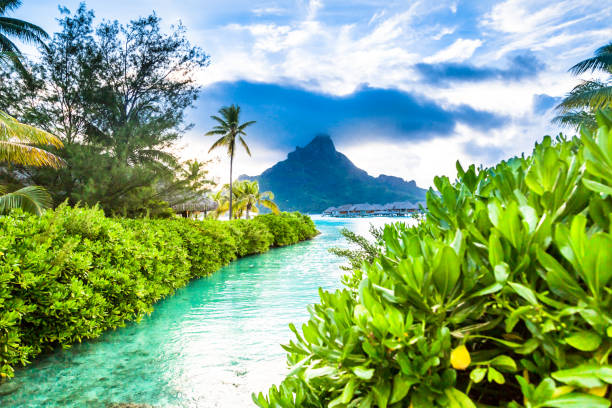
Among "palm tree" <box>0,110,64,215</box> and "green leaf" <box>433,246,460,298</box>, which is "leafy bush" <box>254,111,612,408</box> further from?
"palm tree" <box>0,110,64,215</box>

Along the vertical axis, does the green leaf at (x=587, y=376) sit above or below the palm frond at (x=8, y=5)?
below

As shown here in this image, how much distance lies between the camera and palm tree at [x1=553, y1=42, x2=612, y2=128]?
16688 mm

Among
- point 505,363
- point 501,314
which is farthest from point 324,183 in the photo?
point 505,363

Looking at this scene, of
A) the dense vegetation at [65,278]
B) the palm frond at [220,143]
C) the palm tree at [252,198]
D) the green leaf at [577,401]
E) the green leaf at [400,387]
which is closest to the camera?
the green leaf at [577,401]

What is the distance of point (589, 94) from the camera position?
1716cm

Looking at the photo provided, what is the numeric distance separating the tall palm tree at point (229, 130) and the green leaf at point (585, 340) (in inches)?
1247

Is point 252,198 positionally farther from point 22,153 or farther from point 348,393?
Answer: point 348,393

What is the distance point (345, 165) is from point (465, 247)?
174 m

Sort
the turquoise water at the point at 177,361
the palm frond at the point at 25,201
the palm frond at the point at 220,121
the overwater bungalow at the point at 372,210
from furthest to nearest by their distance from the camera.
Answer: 1. the overwater bungalow at the point at 372,210
2. the palm frond at the point at 220,121
3. the palm frond at the point at 25,201
4. the turquoise water at the point at 177,361

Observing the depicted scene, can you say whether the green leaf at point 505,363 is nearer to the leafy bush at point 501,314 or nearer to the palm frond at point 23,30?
the leafy bush at point 501,314

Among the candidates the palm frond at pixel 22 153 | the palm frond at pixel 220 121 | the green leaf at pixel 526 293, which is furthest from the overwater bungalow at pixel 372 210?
the green leaf at pixel 526 293

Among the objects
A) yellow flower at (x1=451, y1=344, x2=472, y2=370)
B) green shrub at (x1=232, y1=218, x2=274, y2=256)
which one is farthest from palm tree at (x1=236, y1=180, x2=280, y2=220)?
yellow flower at (x1=451, y1=344, x2=472, y2=370)

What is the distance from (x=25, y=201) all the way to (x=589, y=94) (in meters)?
24.8

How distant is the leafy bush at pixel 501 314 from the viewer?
0.71m
